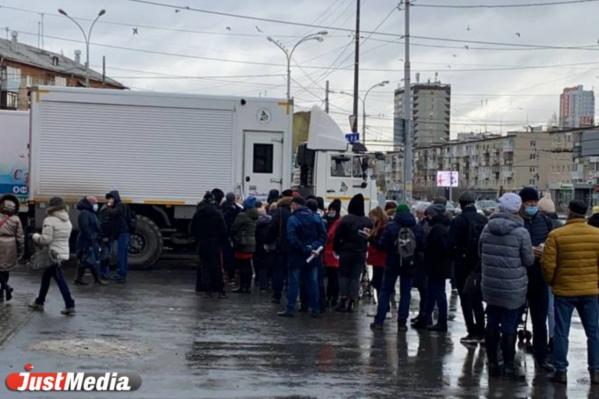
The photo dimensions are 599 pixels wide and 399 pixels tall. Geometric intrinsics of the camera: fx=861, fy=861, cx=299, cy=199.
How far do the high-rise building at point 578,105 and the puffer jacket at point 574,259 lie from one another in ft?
285

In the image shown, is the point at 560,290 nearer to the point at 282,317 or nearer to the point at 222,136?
the point at 282,317

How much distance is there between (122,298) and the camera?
14844 millimetres

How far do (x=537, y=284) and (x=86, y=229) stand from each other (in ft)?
30.7

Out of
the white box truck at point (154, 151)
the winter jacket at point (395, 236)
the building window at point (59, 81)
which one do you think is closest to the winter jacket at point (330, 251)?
the winter jacket at point (395, 236)

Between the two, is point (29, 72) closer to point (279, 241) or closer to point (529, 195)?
point (279, 241)

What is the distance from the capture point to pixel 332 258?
1456cm

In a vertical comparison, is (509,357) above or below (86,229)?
below

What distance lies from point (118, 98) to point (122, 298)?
6.41 m

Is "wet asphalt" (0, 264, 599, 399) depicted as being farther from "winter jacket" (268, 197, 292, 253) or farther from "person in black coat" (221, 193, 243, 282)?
"person in black coat" (221, 193, 243, 282)

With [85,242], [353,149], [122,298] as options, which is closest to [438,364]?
[122,298]

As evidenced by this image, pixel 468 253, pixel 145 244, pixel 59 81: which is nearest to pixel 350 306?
pixel 468 253

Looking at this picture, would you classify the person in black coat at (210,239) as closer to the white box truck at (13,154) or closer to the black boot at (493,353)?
the black boot at (493,353)

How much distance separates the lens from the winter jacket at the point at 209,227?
1503cm

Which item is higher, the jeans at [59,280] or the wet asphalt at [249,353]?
the jeans at [59,280]
